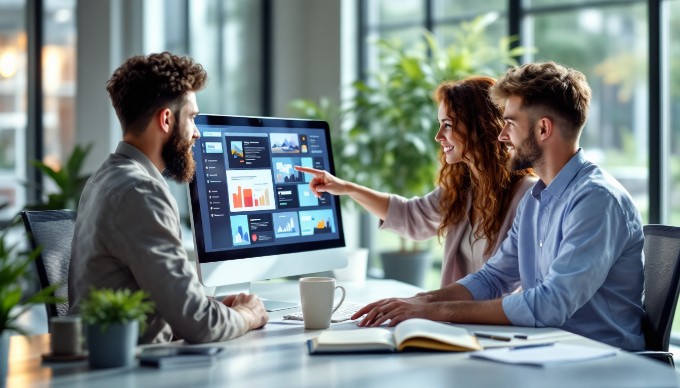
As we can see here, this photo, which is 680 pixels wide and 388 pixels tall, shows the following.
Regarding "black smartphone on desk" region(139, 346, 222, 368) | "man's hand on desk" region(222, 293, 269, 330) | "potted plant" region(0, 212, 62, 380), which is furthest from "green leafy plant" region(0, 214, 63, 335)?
"man's hand on desk" region(222, 293, 269, 330)

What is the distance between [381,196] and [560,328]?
1.05 meters

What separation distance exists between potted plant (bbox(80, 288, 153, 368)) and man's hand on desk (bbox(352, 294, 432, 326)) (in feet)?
2.02

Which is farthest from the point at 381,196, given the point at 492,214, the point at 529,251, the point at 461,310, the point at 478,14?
the point at 478,14

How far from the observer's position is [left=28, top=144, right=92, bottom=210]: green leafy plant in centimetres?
513

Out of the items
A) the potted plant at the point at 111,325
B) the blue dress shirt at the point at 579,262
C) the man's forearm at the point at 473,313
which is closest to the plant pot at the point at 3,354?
the potted plant at the point at 111,325

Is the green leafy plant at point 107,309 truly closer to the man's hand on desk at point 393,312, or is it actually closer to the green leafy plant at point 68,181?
the man's hand on desk at point 393,312

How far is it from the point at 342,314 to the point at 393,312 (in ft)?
0.63

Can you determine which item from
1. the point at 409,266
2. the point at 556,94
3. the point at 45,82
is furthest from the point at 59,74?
the point at 556,94

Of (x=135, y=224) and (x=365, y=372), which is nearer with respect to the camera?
(x=365, y=372)

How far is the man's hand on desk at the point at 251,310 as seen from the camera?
1913 mm

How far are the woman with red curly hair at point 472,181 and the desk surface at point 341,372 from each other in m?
0.99

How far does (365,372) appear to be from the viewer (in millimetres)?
1525

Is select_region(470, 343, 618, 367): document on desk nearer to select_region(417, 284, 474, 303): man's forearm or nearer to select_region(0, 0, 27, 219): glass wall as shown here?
select_region(417, 284, 474, 303): man's forearm

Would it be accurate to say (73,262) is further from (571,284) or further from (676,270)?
(676,270)
